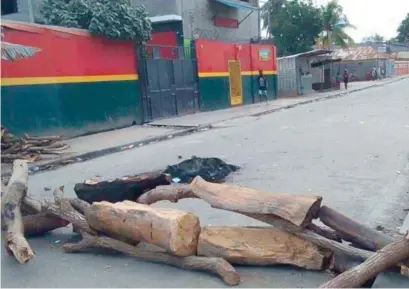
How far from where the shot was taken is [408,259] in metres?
3.57

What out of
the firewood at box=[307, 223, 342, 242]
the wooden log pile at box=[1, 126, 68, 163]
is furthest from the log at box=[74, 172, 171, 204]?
the wooden log pile at box=[1, 126, 68, 163]

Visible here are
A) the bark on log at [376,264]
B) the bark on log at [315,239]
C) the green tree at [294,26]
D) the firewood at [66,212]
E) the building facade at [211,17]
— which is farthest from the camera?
the green tree at [294,26]

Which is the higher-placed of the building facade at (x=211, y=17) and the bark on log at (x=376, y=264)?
the building facade at (x=211, y=17)

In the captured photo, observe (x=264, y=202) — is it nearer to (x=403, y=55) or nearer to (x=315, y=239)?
(x=315, y=239)

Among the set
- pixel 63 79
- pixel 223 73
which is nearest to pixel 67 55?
pixel 63 79

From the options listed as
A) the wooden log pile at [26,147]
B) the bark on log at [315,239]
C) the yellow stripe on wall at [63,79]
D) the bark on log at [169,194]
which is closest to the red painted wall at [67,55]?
the yellow stripe on wall at [63,79]

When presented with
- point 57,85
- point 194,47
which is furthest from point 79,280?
point 194,47

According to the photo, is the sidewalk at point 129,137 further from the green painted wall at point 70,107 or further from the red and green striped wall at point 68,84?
the red and green striped wall at point 68,84

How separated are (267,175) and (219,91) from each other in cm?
1507

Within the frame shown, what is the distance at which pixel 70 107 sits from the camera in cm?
1436

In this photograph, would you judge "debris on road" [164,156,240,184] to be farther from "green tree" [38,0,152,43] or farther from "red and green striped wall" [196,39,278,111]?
"red and green striped wall" [196,39,278,111]

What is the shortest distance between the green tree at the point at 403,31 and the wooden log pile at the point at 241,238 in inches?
3695

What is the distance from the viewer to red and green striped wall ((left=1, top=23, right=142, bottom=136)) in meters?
12.7

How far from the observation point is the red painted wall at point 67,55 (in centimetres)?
1275
